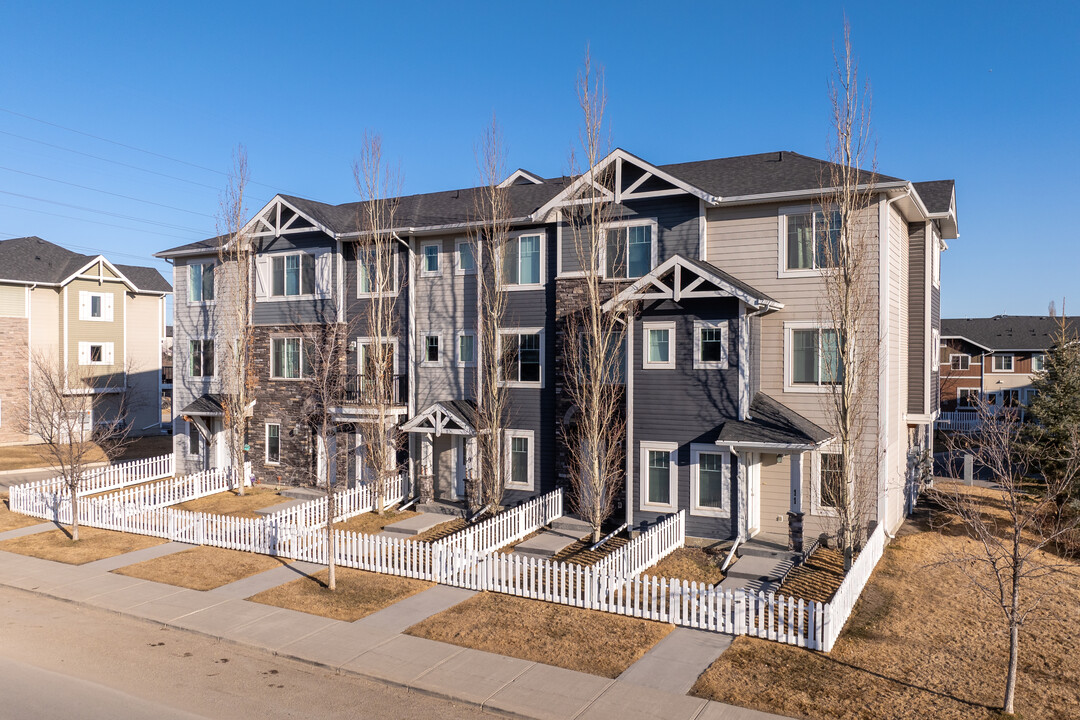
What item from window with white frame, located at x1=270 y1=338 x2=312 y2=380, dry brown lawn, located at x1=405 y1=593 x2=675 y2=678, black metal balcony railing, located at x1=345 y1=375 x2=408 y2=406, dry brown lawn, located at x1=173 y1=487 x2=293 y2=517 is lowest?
dry brown lawn, located at x1=173 y1=487 x2=293 y2=517

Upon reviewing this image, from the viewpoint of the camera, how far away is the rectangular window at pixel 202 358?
31.0 metres

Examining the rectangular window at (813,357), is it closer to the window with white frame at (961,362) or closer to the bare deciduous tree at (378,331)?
the bare deciduous tree at (378,331)

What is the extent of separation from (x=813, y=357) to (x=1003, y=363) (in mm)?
45993

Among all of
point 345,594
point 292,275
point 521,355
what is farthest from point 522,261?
point 345,594

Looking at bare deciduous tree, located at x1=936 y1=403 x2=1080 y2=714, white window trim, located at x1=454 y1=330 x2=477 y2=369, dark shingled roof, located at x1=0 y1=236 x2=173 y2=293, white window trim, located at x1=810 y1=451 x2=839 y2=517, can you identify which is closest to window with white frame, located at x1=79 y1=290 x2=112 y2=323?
dark shingled roof, located at x1=0 y1=236 x2=173 y2=293

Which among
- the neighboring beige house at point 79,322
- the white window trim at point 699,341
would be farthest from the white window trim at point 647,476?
the neighboring beige house at point 79,322

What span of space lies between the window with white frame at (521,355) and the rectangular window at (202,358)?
559 inches

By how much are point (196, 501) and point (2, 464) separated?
657 inches

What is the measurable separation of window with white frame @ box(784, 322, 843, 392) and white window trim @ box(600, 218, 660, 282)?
4.33 metres

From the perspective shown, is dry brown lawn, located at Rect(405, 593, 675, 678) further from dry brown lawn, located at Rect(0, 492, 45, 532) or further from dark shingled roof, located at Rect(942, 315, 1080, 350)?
dark shingled roof, located at Rect(942, 315, 1080, 350)

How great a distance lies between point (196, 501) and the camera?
86.5 ft

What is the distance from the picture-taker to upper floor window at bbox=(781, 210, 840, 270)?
2014 centimetres

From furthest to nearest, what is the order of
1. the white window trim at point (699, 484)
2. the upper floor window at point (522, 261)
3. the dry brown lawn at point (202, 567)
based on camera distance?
the upper floor window at point (522, 261)
the white window trim at point (699, 484)
the dry brown lawn at point (202, 567)

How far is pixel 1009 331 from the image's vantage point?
2291 inches
